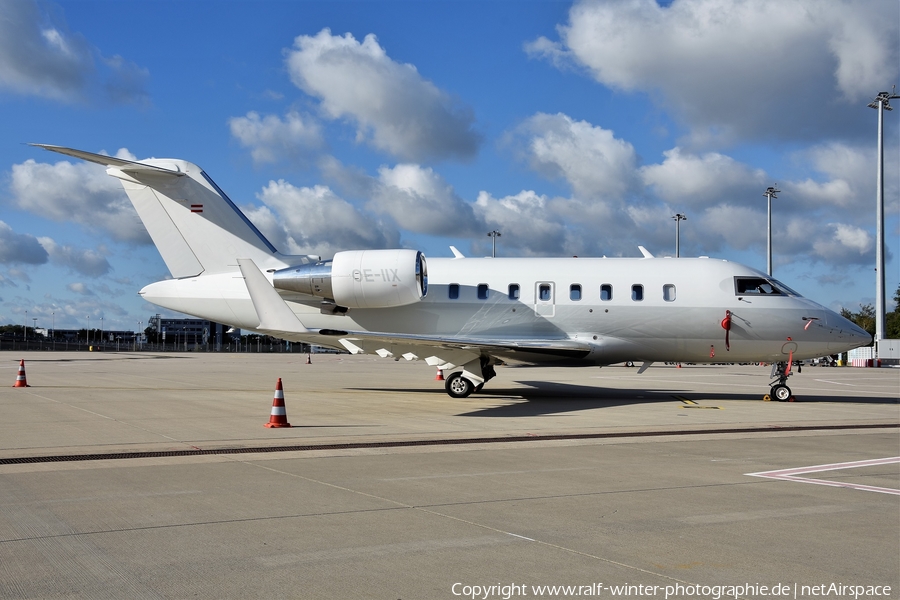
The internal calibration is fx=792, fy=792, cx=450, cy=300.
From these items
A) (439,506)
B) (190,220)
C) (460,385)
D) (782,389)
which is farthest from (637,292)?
(439,506)

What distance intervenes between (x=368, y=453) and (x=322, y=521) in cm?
399

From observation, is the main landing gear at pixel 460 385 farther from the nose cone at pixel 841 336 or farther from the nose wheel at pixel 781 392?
the nose cone at pixel 841 336

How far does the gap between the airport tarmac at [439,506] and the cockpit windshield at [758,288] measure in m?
5.26

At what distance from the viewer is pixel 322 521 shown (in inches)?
255

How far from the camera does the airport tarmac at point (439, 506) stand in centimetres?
500

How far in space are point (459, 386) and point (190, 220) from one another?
8.11 meters

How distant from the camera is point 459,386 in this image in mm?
19656

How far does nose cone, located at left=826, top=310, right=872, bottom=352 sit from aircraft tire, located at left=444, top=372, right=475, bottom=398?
904cm

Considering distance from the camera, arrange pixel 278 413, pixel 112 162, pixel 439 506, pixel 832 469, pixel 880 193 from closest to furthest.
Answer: pixel 439 506, pixel 832 469, pixel 278 413, pixel 112 162, pixel 880 193

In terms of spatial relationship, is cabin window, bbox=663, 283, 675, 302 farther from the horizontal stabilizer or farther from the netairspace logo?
the netairspace logo

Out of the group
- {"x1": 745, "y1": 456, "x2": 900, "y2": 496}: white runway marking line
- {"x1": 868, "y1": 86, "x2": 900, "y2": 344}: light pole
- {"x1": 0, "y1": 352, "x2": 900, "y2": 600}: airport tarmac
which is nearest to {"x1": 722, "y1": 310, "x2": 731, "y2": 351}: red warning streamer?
{"x1": 0, "y1": 352, "x2": 900, "y2": 600}: airport tarmac

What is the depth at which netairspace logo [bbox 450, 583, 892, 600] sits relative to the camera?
15.5 feet

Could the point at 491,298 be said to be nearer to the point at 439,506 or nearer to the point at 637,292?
the point at 637,292

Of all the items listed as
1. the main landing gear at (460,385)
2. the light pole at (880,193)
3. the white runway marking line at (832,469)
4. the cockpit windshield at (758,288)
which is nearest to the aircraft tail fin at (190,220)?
the main landing gear at (460,385)
